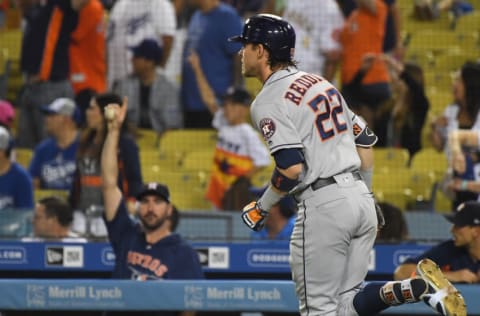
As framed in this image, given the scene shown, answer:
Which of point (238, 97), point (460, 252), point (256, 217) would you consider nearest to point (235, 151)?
point (238, 97)

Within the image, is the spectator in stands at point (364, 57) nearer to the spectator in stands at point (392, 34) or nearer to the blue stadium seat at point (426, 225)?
the spectator in stands at point (392, 34)

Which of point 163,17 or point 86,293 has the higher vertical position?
point 163,17

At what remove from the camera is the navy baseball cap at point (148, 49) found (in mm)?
9594

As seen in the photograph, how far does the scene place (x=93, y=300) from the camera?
20.4 feet

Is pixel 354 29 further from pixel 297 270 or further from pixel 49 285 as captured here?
pixel 297 270

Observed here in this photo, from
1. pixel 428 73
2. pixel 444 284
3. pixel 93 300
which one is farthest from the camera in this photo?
pixel 428 73

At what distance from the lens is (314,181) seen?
16.4 ft

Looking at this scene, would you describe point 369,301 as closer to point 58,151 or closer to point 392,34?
point 58,151

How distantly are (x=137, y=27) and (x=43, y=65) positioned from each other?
0.85 m

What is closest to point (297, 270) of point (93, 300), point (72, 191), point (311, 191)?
point (311, 191)

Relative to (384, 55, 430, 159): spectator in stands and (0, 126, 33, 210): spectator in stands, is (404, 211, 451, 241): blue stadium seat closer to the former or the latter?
(384, 55, 430, 159): spectator in stands

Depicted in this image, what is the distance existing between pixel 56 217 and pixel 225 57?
287 centimetres

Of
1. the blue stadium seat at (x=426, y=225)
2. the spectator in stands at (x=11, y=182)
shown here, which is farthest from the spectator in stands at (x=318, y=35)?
the spectator in stands at (x=11, y=182)

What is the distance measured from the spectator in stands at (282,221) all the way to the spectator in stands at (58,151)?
1.59m
